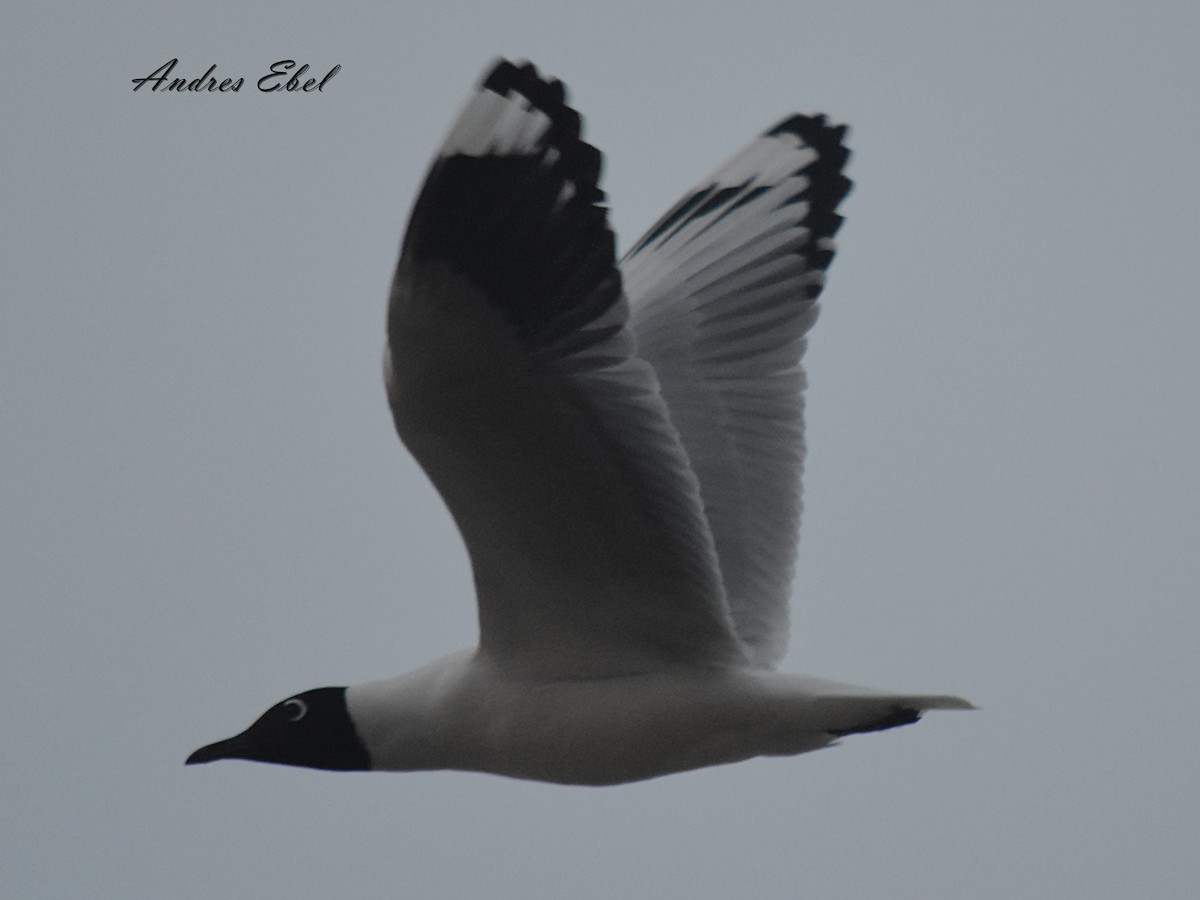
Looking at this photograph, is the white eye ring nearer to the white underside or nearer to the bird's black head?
the bird's black head

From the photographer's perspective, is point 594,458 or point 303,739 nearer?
point 594,458

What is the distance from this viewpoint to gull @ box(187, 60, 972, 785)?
4.27 meters

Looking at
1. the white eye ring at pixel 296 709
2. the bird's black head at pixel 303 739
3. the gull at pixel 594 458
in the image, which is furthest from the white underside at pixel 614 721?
the white eye ring at pixel 296 709

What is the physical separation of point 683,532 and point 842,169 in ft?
5.91

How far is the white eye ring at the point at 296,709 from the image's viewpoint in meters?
5.25

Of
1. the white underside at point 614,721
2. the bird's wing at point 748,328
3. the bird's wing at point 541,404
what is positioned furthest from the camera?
the bird's wing at point 748,328

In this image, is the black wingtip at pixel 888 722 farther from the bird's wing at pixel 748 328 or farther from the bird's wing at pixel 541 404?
the bird's wing at pixel 748 328

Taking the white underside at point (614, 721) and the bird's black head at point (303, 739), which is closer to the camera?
the white underside at point (614, 721)

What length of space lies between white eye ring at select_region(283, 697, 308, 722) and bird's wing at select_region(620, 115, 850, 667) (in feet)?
3.60

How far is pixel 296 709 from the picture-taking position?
529cm

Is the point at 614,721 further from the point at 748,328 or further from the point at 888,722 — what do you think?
the point at 748,328

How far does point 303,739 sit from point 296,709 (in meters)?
0.08

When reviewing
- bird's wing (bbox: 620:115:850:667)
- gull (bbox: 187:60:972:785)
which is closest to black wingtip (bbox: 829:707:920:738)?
gull (bbox: 187:60:972:785)

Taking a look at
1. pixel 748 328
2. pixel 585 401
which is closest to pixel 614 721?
pixel 585 401
